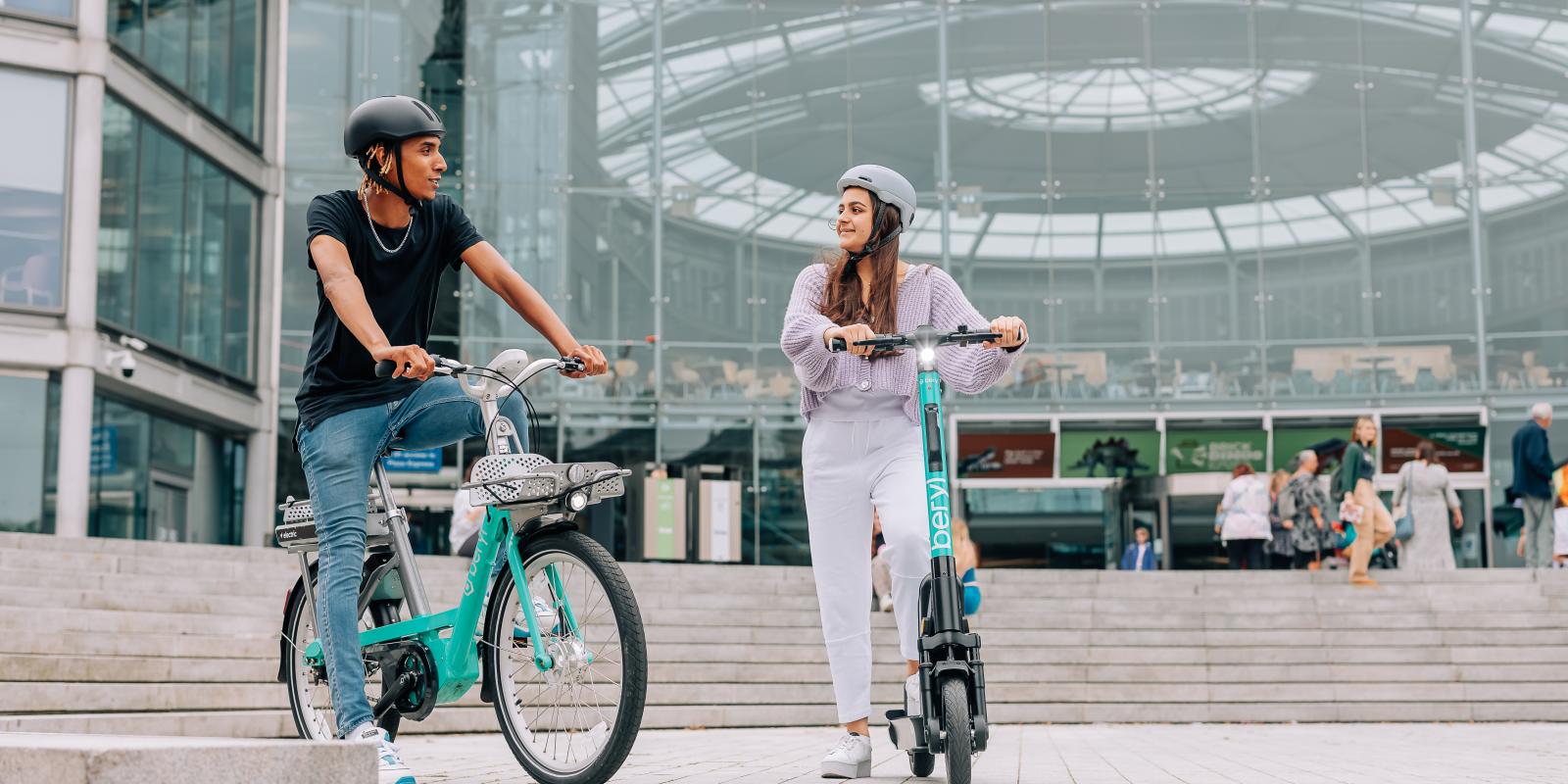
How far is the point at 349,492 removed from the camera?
14.3 feet

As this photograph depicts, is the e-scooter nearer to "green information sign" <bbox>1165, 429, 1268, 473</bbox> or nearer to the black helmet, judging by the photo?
the black helmet

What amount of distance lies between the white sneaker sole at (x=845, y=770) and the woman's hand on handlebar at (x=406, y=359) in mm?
1664

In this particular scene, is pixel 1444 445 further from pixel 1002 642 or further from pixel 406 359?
pixel 406 359

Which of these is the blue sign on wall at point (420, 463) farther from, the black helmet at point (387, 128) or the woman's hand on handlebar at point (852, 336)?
the woman's hand on handlebar at point (852, 336)

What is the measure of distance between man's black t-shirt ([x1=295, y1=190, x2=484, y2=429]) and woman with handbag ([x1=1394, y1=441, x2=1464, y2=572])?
1416 cm

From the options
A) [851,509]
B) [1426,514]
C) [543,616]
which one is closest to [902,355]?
[851,509]

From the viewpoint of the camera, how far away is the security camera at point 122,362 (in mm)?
20672

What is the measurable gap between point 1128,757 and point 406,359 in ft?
13.5

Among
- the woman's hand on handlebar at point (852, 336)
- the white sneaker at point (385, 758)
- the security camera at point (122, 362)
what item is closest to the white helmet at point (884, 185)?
the woman's hand on handlebar at point (852, 336)

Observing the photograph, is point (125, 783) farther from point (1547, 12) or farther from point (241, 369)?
point (1547, 12)

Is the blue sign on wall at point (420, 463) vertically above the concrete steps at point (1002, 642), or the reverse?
the blue sign on wall at point (420, 463)

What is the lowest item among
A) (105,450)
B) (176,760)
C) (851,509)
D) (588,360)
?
(176,760)

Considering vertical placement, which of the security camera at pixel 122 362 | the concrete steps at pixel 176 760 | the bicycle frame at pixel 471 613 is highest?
the security camera at pixel 122 362

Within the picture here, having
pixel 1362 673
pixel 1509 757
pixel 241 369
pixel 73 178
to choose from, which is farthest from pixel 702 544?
pixel 1509 757
